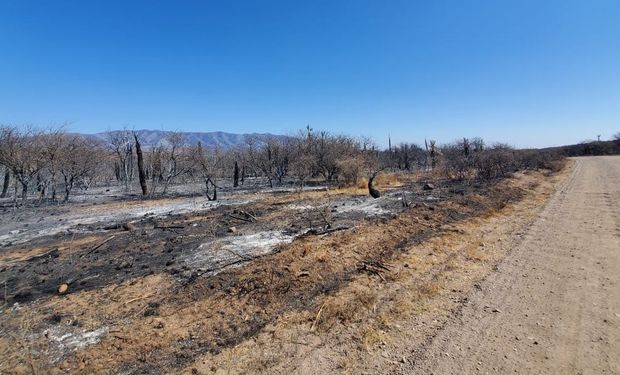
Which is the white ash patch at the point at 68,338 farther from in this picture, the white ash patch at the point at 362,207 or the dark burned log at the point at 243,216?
the white ash patch at the point at 362,207

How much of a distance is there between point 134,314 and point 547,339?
209 inches

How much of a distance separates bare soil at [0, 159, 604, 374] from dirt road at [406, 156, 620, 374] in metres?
0.19

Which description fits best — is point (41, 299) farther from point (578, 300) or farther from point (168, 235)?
point (578, 300)

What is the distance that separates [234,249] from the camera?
8000mm

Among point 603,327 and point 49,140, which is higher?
point 49,140

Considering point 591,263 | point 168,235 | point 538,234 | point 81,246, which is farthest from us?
point 168,235

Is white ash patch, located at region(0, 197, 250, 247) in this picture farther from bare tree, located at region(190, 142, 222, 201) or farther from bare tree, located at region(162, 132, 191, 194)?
bare tree, located at region(162, 132, 191, 194)

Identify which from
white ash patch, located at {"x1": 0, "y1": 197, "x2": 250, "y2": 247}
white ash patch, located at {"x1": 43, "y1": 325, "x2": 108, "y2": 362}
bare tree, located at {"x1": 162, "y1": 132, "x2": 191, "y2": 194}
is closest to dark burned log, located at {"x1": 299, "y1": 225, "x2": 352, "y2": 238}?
white ash patch, located at {"x1": 43, "y1": 325, "x2": 108, "y2": 362}

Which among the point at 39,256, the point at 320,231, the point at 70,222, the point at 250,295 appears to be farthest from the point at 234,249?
the point at 70,222

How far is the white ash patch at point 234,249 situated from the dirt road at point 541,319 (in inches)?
172

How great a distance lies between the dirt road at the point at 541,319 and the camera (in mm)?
3439

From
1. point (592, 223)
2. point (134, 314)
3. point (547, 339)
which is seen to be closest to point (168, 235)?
point (134, 314)

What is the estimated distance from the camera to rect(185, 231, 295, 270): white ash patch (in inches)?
279

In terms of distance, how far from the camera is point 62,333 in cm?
450
